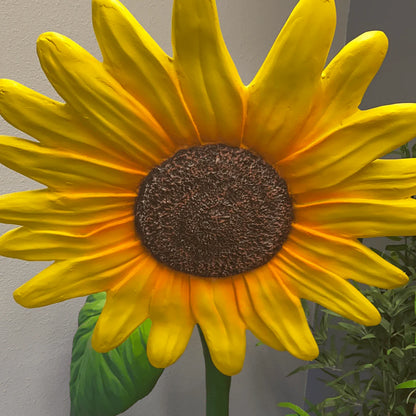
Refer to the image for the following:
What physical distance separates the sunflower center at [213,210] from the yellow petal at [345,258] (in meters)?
0.02

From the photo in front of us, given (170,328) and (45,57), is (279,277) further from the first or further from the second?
(45,57)

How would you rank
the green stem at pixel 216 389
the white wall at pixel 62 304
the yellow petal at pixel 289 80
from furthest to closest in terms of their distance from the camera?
the white wall at pixel 62 304 → the green stem at pixel 216 389 → the yellow petal at pixel 289 80

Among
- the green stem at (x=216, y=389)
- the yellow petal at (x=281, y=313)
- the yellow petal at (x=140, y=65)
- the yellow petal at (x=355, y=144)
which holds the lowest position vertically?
the green stem at (x=216, y=389)

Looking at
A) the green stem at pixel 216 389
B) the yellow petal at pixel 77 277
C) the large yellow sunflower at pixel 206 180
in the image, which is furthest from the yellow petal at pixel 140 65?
the green stem at pixel 216 389

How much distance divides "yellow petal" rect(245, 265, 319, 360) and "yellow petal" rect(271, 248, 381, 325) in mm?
14

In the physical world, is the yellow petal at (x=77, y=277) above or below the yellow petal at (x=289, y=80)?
below

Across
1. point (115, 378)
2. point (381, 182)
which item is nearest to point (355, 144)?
point (381, 182)

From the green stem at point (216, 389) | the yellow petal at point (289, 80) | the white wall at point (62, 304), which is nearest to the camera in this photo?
the yellow petal at point (289, 80)

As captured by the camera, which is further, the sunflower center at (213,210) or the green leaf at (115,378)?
the green leaf at (115,378)

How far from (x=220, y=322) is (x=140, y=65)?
24cm

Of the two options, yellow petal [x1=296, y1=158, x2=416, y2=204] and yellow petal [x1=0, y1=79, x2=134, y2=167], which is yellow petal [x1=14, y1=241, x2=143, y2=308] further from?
yellow petal [x1=296, y1=158, x2=416, y2=204]

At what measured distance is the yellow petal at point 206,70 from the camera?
31 cm

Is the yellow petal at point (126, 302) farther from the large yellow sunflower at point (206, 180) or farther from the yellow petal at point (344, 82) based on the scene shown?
the yellow petal at point (344, 82)

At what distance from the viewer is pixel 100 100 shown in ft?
1.08
